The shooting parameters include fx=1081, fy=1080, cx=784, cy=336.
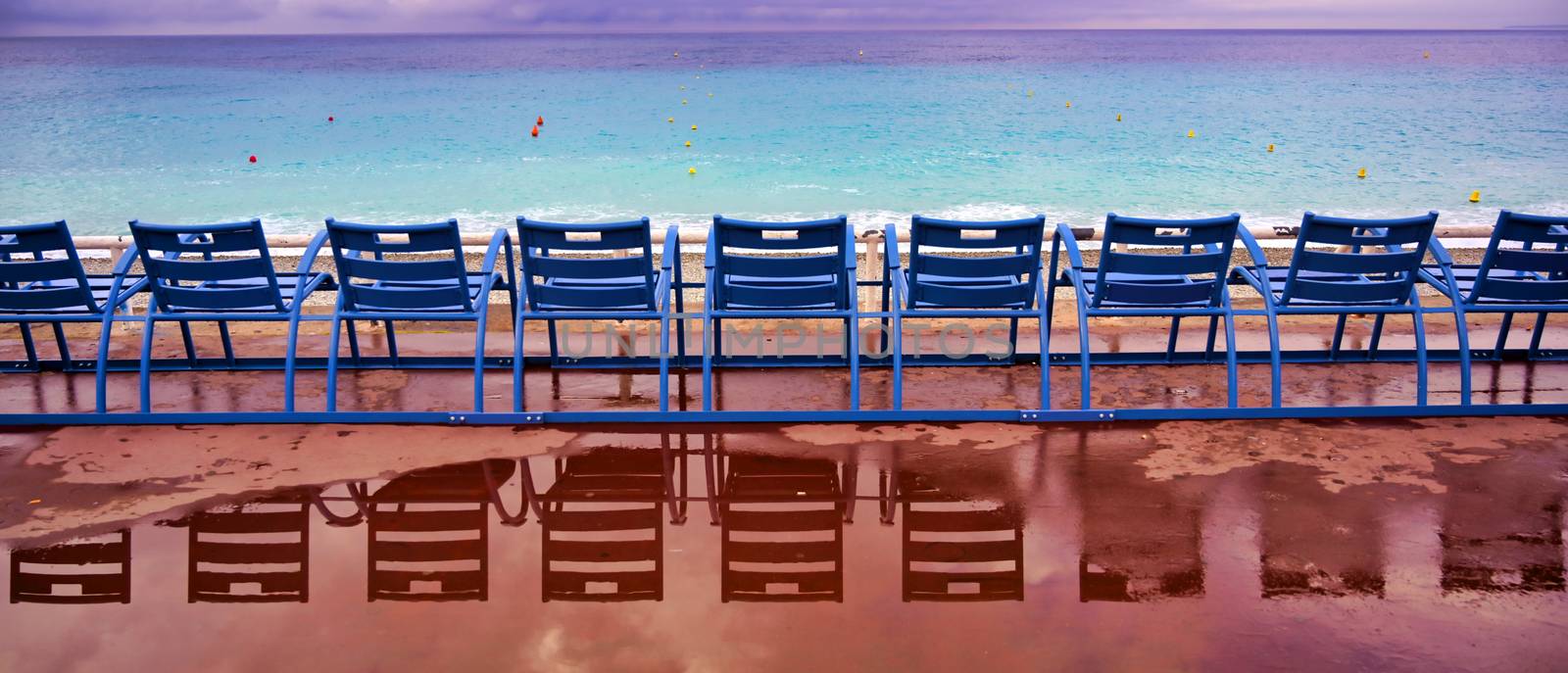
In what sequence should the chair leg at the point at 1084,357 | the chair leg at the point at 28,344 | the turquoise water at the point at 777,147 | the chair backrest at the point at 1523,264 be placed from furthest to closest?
the turquoise water at the point at 777,147
the chair leg at the point at 28,344
the chair backrest at the point at 1523,264
the chair leg at the point at 1084,357

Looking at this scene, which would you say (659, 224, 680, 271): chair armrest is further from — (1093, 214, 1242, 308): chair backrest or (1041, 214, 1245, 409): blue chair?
(1093, 214, 1242, 308): chair backrest

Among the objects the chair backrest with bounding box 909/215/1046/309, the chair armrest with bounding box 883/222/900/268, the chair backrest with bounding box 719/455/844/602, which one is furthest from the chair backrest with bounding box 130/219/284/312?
the chair backrest with bounding box 909/215/1046/309

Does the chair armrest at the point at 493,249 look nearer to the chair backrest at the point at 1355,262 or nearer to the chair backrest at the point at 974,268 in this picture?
the chair backrest at the point at 974,268

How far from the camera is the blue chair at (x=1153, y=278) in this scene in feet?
17.6

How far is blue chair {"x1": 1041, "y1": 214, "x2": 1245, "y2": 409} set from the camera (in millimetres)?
5371

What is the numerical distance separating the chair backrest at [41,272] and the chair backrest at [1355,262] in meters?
6.14

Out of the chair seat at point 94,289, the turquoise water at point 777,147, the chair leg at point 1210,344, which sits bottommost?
the chair leg at point 1210,344

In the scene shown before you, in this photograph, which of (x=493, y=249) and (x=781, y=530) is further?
(x=493, y=249)

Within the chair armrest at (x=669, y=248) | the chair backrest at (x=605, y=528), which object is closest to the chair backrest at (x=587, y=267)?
the chair armrest at (x=669, y=248)

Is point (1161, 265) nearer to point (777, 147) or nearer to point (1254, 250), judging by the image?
point (1254, 250)

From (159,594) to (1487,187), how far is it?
3453cm

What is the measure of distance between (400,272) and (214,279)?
961 mm

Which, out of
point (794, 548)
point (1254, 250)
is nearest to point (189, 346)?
point (794, 548)

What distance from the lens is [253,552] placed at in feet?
13.7
